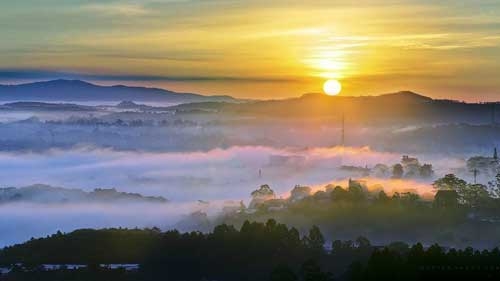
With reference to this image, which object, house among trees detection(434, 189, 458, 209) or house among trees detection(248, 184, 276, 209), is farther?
house among trees detection(248, 184, 276, 209)

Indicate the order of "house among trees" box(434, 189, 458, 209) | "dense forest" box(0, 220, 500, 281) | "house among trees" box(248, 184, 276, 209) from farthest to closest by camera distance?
"house among trees" box(248, 184, 276, 209), "house among trees" box(434, 189, 458, 209), "dense forest" box(0, 220, 500, 281)

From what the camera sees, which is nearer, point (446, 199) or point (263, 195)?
point (446, 199)

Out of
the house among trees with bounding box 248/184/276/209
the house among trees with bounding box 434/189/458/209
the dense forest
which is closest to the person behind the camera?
the dense forest

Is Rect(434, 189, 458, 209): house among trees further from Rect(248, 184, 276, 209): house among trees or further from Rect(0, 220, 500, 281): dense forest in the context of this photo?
Rect(0, 220, 500, 281): dense forest

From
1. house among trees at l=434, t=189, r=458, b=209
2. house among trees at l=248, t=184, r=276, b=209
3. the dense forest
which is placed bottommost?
the dense forest

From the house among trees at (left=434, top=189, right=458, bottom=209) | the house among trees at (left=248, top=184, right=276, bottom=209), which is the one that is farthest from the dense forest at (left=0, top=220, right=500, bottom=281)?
the house among trees at (left=248, top=184, right=276, bottom=209)

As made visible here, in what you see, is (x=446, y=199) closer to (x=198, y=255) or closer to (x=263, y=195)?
(x=263, y=195)

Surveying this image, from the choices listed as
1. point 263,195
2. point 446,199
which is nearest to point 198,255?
point 446,199

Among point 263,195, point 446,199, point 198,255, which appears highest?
point 263,195

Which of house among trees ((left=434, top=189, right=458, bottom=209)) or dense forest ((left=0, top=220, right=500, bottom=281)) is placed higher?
house among trees ((left=434, top=189, right=458, bottom=209))
